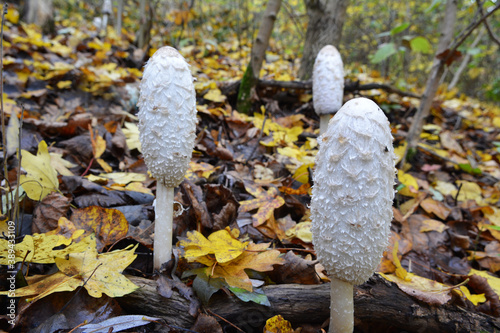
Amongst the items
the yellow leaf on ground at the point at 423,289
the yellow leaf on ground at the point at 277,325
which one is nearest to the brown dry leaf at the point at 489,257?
the yellow leaf on ground at the point at 423,289

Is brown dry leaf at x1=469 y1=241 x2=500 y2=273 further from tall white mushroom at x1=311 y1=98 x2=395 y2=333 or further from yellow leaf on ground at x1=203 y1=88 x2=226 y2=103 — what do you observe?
yellow leaf on ground at x1=203 y1=88 x2=226 y2=103

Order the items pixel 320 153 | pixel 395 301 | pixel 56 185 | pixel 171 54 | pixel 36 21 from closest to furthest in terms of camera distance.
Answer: pixel 320 153 → pixel 171 54 → pixel 395 301 → pixel 56 185 → pixel 36 21

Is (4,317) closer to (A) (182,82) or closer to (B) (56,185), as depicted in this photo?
(B) (56,185)

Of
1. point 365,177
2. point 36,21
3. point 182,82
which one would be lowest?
point 365,177

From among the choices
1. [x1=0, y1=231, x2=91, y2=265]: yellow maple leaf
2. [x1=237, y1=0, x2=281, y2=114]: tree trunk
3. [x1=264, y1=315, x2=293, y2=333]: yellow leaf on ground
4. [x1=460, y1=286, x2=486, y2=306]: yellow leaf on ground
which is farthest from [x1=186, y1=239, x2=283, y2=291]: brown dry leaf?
[x1=237, y1=0, x2=281, y2=114]: tree trunk

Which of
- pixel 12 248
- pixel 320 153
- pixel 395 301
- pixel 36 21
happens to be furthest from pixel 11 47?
pixel 395 301

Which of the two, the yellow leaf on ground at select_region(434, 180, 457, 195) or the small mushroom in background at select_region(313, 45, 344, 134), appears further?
the yellow leaf on ground at select_region(434, 180, 457, 195)
